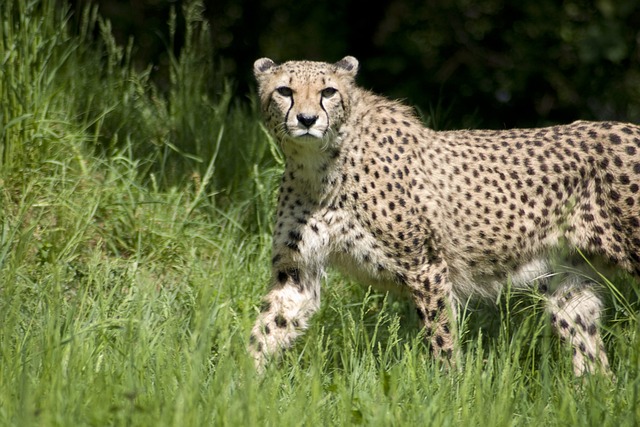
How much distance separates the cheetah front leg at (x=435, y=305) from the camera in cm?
405

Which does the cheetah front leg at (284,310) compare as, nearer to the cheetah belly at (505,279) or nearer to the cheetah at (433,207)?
the cheetah at (433,207)

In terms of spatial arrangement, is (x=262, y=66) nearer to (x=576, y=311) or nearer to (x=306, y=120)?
(x=306, y=120)

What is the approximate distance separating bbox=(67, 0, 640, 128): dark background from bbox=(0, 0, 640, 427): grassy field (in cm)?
131

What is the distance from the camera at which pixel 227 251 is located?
185 inches

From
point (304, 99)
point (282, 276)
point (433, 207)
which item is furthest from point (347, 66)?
point (282, 276)

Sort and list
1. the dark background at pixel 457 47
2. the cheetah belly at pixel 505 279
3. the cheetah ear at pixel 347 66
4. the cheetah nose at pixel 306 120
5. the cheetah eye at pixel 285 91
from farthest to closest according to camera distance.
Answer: the dark background at pixel 457 47, the cheetah belly at pixel 505 279, the cheetah ear at pixel 347 66, the cheetah eye at pixel 285 91, the cheetah nose at pixel 306 120

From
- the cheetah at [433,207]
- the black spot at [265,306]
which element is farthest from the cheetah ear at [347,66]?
the black spot at [265,306]

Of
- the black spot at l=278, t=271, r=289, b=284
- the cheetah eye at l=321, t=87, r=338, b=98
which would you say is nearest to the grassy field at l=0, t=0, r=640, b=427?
the black spot at l=278, t=271, r=289, b=284

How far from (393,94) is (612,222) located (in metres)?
3.02

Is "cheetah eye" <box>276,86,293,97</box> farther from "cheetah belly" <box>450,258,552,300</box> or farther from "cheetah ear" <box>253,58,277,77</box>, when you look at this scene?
"cheetah belly" <box>450,258,552,300</box>

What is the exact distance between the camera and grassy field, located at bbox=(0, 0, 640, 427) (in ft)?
10.2

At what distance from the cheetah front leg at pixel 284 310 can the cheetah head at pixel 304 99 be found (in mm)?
573

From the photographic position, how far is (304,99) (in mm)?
3939

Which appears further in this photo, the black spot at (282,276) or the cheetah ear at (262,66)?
the cheetah ear at (262,66)
